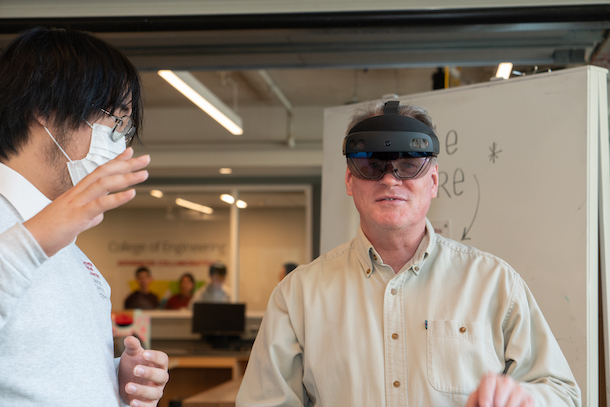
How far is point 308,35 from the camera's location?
7.55 feet

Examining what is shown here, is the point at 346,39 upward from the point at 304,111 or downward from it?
downward

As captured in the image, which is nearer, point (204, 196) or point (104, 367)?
point (104, 367)

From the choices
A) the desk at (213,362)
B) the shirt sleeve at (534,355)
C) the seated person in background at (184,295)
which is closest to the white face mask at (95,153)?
the shirt sleeve at (534,355)

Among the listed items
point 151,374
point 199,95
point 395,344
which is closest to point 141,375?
point 151,374

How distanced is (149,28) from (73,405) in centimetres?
163

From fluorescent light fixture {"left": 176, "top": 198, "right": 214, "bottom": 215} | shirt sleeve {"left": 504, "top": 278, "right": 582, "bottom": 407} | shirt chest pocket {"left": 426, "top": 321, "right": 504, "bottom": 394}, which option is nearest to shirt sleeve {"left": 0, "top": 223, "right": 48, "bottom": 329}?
shirt chest pocket {"left": 426, "top": 321, "right": 504, "bottom": 394}

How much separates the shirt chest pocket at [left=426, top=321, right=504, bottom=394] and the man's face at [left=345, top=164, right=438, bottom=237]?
30cm

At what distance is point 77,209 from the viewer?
2.63 ft

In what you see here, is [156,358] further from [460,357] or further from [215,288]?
[215,288]

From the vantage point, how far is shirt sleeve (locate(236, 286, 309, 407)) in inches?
55.7

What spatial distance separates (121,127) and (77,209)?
0.50 meters

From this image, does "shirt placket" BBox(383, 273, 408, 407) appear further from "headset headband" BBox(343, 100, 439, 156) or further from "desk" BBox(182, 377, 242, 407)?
"desk" BBox(182, 377, 242, 407)

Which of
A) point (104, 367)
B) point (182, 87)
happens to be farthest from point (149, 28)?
point (182, 87)

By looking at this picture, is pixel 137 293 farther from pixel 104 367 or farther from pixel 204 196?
pixel 104 367
